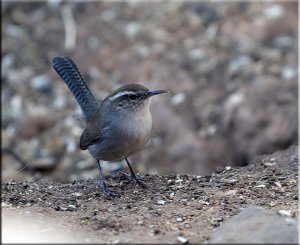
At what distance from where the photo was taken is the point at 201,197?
5453 mm

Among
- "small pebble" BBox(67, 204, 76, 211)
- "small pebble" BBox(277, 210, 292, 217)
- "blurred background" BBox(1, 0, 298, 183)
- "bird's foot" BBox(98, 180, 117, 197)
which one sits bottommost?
"small pebble" BBox(277, 210, 292, 217)

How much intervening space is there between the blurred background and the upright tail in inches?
44.7

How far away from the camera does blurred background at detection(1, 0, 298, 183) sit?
28.2 ft

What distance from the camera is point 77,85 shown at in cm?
689

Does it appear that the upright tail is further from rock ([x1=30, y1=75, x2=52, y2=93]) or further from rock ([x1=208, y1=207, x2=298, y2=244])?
rock ([x1=30, y1=75, x2=52, y2=93])

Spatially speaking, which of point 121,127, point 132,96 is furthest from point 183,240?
point 132,96

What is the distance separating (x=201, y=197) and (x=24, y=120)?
5.18m

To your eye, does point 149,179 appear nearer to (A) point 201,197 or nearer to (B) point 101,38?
(A) point 201,197

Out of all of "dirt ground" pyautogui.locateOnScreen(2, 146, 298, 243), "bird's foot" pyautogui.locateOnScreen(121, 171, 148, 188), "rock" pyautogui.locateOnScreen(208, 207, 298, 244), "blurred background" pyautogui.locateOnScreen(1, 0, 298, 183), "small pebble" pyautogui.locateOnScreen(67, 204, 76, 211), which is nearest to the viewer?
"rock" pyautogui.locateOnScreen(208, 207, 298, 244)

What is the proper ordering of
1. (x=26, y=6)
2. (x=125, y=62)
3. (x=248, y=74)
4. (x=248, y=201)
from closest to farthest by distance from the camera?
(x=248, y=201) → (x=248, y=74) → (x=125, y=62) → (x=26, y=6)

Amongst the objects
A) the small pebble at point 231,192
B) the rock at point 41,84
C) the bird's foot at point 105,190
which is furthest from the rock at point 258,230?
the rock at point 41,84

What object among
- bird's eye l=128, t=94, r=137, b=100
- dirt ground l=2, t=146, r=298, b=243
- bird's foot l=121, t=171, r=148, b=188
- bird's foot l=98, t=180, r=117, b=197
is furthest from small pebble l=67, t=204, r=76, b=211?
bird's eye l=128, t=94, r=137, b=100

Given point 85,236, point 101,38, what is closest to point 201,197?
point 85,236

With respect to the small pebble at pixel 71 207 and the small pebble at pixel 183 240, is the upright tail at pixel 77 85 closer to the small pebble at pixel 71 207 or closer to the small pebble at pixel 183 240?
the small pebble at pixel 71 207
